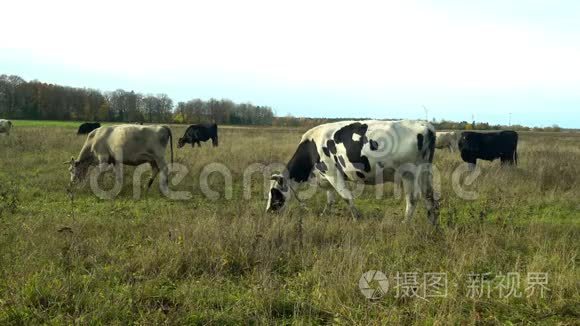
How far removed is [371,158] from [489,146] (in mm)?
13086

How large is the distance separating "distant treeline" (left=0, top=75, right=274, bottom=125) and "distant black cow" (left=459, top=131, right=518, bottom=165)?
261ft

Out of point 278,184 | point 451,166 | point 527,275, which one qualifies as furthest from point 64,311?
point 451,166

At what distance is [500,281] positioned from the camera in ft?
15.0

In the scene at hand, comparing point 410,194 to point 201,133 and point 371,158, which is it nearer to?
point 371,158

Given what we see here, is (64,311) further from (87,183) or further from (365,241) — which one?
(87,183)

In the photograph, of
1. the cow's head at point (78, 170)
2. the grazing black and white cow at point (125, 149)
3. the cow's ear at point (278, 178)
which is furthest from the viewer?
the grazing black and white cow at point (125, 149)

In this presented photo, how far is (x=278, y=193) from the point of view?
28.3ft

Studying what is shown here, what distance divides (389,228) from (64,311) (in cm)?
461

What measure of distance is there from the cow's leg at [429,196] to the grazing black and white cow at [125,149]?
7.33m

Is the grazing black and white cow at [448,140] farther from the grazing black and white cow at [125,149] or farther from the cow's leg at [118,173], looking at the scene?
the cow's leg at [118,173]

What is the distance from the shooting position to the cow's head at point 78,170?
11703 millimetres

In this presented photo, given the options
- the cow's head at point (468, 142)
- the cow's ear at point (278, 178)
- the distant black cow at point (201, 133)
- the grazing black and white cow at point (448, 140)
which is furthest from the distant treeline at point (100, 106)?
the cow's ear at point (278, 178)

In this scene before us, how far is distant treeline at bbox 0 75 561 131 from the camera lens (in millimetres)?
82062

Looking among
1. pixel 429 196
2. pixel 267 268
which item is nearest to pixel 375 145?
pixel 429 196
